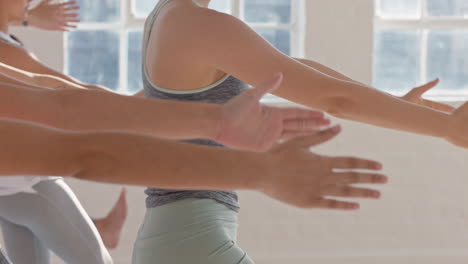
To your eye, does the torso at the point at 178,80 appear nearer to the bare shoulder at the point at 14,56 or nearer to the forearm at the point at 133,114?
the forearm at the point at 133,114

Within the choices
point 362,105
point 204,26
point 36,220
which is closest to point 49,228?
point 36,220

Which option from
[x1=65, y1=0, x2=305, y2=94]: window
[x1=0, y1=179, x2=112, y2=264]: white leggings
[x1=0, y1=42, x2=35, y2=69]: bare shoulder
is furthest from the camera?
[x1=65, y1=0, x2=305, y2=94]: window

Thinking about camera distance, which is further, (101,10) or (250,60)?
(101,10)

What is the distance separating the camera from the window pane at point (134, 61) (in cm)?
482

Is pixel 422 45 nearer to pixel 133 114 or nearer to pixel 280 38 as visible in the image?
pixel 280 38

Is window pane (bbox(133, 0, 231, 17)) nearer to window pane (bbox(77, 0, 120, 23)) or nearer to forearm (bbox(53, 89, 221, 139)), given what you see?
window pane (bbox(77, 0, 120, 23))

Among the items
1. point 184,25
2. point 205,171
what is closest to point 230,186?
point 205,171

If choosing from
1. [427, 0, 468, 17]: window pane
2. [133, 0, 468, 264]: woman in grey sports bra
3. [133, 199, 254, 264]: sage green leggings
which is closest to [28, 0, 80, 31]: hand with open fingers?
[133, 0, 468, 264]: woman in grey sports bra

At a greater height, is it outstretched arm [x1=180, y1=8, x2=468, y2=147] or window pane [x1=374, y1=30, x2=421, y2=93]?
outstretched arm [x1=180, y1=8, x2=468, y2=147]

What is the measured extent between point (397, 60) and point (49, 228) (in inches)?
128

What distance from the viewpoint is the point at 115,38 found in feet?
15.9

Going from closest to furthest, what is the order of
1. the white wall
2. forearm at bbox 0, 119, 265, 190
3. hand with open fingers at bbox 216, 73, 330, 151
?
forearm at bbox 0, 119, 265, 190 → hand with open fingers at bbox 216, 73, 330, 151 → the white wall

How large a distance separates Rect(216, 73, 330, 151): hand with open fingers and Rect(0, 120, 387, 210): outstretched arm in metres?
0.21

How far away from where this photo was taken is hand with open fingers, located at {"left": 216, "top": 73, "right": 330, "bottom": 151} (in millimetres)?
1201
